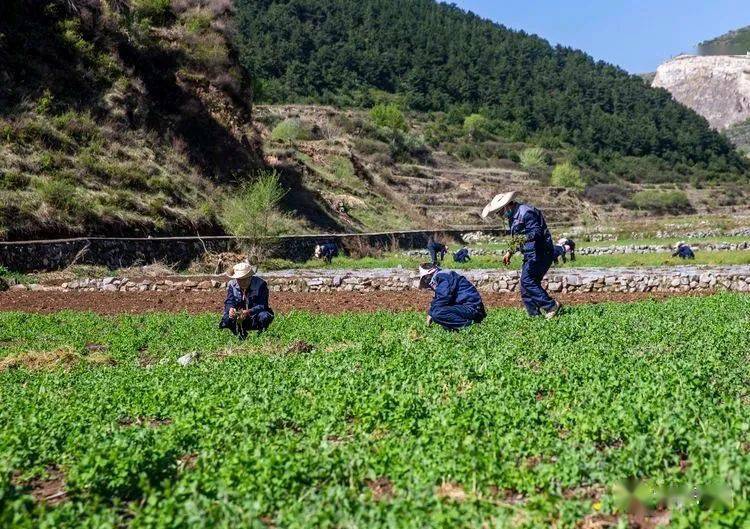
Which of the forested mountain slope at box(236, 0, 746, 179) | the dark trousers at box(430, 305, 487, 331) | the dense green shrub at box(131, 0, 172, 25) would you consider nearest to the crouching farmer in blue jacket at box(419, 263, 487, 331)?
the dark trousers at box(430, 305, 487, 331)

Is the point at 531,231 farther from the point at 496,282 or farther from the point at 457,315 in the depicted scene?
the point at 496,282

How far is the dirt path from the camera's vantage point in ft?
61.5

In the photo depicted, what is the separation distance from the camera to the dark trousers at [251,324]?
40.6 ft

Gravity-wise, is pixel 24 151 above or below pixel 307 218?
above

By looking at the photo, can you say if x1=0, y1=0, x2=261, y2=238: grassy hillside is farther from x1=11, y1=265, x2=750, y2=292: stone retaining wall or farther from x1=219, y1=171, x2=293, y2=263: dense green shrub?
x1=11, y1=265, x2=750, y2=292: stone retaining wall

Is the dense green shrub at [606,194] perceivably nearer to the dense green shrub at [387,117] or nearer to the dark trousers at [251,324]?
the dense green shrub at [387,117]

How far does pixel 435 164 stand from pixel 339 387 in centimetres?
8475

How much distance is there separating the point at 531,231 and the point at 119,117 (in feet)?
92.9

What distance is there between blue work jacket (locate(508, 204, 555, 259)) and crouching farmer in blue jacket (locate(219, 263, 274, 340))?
4.37 m

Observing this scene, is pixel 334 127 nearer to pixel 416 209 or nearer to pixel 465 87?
pixel 416 209

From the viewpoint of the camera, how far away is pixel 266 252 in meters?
32.5

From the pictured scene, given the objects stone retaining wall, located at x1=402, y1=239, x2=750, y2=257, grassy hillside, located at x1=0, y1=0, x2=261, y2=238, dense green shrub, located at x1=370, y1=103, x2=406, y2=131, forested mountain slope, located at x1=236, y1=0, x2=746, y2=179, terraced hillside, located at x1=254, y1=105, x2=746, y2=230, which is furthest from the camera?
forested mountain slope, located at x1=236, y1=0, x2=746, y2=179

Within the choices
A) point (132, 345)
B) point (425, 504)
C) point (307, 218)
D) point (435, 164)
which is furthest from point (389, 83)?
point (425, 504)

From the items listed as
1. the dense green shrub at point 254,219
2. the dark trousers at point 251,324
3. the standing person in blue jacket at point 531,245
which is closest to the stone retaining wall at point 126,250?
the dense green shrub at point 254,219
